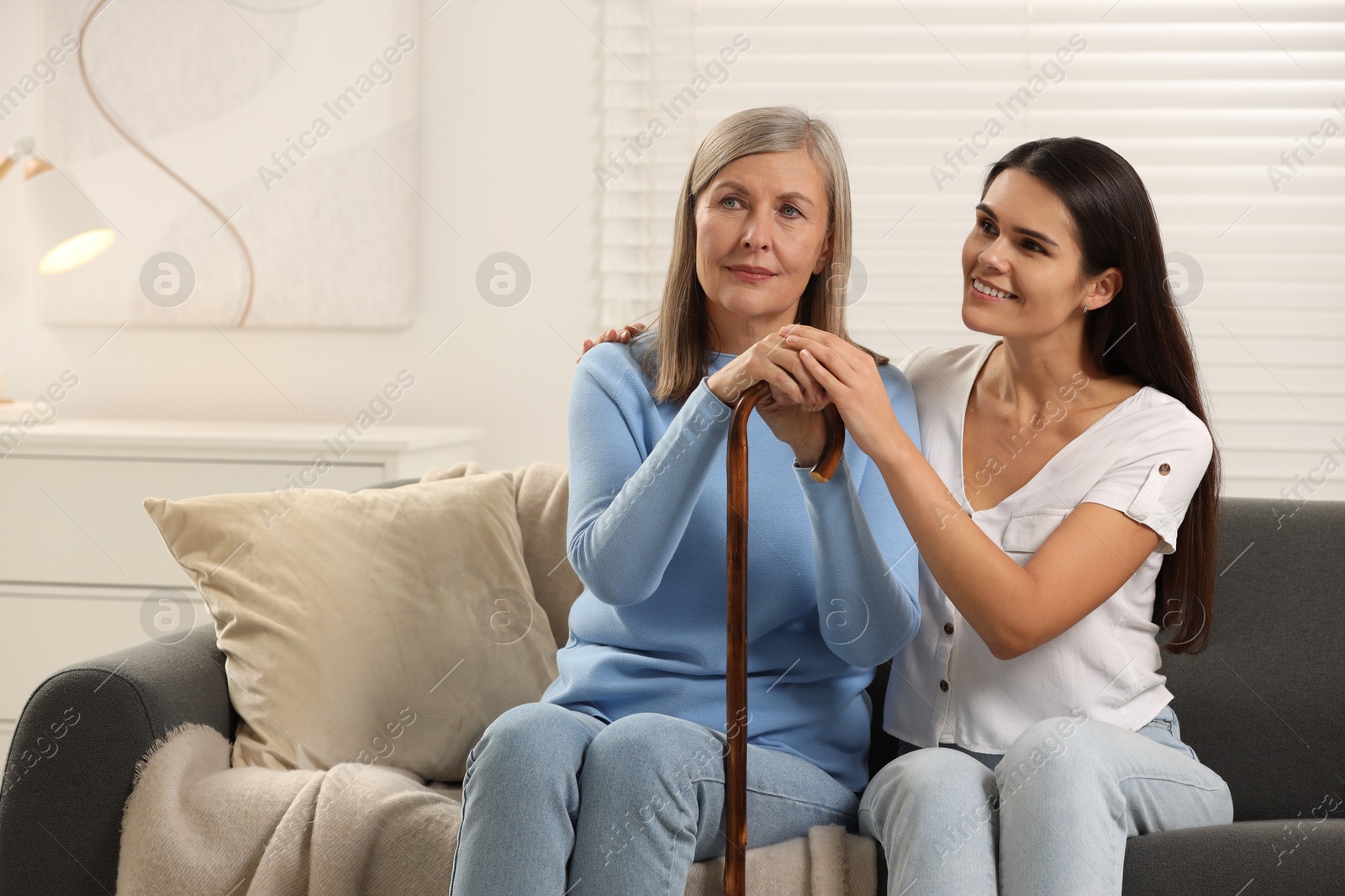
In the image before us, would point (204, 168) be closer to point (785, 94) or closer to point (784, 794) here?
point (785, 94)

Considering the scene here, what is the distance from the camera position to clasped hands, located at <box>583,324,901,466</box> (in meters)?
1.20

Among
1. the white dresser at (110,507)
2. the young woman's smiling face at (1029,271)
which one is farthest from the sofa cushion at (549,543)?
the young woman's smiling face at (1029,271)

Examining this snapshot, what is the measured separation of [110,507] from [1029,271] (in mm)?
1904

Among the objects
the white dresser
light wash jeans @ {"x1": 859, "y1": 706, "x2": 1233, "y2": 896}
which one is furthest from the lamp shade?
light wash jeans @ {"x1": 859, "y1": 706, "x2": 1233, "y2": 896}

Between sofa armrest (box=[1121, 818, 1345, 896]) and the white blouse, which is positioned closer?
sofa armrest (box=[1121, 818, 1345, 896])

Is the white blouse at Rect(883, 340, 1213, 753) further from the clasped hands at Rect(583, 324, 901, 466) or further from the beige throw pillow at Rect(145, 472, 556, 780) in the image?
the beige throw pillow at Rect(145, 472, 556, 780)

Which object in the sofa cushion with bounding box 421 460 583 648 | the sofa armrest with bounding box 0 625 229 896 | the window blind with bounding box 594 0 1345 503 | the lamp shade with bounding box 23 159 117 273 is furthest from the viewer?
the lamp shade with bounding box 23 159 117 273

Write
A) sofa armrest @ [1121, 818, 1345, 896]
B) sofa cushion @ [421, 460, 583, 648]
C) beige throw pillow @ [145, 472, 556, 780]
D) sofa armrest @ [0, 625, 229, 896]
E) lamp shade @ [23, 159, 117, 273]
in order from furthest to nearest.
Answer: lamp shade @ [23, 159, 117, 273] < sofa cushion @ [421, 460, 583, 648] < beige throw pillow @ [145, 472, 556, 780] < sofa armrest @ [0, 625, 229, 896] < sofa armrest @ [1121, 818, 1345, 896]

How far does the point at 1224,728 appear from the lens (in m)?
1.61

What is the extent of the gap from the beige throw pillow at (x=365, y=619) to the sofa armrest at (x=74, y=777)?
0.58 ft

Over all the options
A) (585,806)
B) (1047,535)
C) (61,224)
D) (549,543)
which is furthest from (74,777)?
(61,224)

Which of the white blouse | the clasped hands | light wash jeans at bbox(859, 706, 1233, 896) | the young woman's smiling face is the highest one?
the young woman's smiling face

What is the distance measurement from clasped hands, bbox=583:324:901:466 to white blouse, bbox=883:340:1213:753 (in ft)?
0.92

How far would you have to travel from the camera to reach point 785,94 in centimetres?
254
